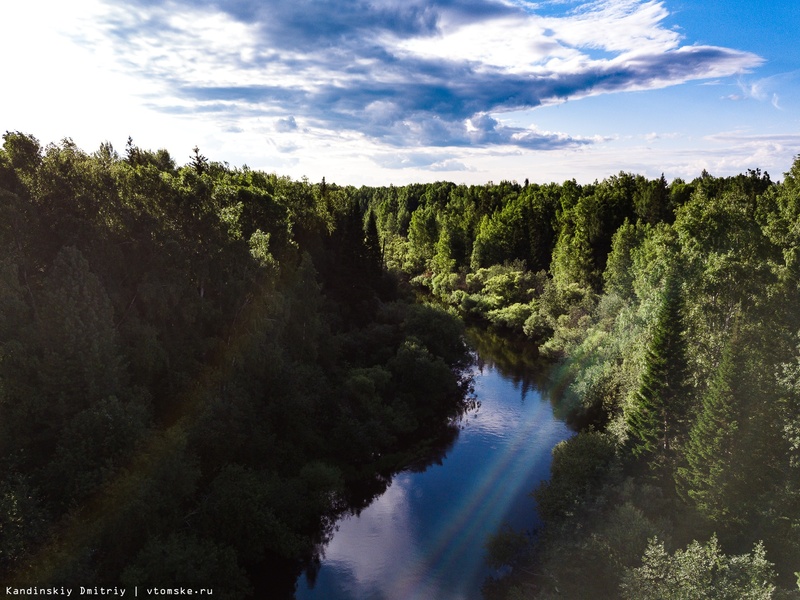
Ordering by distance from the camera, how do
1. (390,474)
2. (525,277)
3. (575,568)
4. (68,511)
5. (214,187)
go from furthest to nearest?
(525,277) → (390,474) → (214,187) → (575,568) → (68,511)

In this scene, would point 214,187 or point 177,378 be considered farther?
point 214,187

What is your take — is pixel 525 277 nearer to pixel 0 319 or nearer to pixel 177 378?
pixel 177 378

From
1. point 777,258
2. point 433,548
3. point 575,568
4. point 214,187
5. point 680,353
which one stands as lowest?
point 433,548

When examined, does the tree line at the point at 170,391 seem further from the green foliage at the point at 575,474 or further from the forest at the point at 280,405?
the green foliage at the point at 575,474

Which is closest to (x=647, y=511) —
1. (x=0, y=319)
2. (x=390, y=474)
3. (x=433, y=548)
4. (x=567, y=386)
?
(x=433, y=548)

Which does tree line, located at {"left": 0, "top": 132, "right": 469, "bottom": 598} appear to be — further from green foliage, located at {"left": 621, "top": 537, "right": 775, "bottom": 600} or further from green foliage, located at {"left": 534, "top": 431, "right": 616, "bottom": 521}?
green foliage, located at {"left": 621, "top": 537, "right": 775, "bottom": 600}

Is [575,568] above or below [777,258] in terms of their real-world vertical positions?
below

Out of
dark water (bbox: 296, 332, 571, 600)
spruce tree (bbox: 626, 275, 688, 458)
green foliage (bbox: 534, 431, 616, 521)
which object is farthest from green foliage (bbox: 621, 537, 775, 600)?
spruce tree (bbox: 626, 275, 688, 458)

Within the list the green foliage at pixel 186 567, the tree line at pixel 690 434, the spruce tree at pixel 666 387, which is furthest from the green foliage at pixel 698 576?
the green foliage at pixel 186 567
